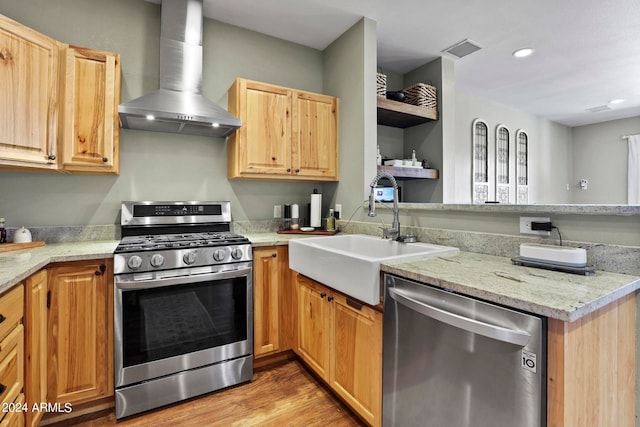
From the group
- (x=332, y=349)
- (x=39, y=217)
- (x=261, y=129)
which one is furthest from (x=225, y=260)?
(x=39, y=217)

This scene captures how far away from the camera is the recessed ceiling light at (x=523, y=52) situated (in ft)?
9.83

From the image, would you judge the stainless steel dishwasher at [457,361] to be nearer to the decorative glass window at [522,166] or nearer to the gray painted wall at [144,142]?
the gray painted wall at [144,142]

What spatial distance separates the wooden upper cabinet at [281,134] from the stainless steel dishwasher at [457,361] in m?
1.48

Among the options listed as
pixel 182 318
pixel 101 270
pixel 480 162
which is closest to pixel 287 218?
pixel 182 318

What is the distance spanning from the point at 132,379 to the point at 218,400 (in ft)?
1.66

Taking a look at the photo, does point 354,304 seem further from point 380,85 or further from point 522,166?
point 522,166

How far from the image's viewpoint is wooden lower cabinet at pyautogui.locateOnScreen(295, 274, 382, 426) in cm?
148

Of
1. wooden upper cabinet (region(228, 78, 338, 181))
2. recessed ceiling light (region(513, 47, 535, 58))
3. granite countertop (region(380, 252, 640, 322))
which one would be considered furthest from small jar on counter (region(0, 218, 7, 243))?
recessed ceiling light (region(513, 47, 535, 58))

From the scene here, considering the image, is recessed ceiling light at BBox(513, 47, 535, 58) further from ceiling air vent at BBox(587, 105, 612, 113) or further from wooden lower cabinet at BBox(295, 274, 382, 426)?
wooden lower cabinet at BBox(295, 274, 382, 426)

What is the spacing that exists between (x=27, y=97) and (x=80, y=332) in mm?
1309

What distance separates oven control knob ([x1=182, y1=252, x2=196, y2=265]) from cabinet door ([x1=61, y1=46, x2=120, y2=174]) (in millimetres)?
785

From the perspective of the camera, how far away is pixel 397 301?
133 cm

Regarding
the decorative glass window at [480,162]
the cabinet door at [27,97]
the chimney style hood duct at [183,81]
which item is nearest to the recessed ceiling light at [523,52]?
the decorative glass window at [480,162]

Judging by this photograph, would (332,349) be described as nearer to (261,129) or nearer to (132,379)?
(132,379)
